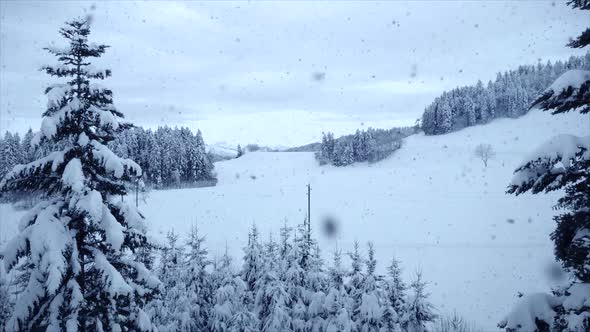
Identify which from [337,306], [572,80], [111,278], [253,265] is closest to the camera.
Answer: [572,80]

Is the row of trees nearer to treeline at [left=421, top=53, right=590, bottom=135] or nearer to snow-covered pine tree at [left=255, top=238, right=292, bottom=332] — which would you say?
snow-covered pine tree at [left=255, top=238, right=292, bottom=332]

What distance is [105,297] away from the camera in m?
7.94

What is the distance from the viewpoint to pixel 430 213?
5081cm

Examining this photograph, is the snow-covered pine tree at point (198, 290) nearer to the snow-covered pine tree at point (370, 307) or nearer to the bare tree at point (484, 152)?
the snow-covered pine tree at point (370, 307)

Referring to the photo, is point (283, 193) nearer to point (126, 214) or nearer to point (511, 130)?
point (126, 214)

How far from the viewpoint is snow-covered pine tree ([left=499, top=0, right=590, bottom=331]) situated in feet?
17.0

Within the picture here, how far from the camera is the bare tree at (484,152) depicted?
7862 centimetres

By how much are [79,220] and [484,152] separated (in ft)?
283

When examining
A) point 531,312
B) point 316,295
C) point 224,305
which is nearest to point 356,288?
point 316,295

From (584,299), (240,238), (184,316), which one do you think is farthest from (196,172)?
(584,299)

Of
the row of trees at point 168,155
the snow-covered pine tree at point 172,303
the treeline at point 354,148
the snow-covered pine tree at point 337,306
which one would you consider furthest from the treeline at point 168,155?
the snow-covered pine tree at point 337,306

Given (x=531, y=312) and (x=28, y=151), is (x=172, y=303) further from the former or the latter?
(x=531, y=312)

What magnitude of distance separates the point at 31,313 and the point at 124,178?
3.19 m

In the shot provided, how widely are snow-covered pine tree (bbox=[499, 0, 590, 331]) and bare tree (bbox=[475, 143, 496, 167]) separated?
261 ft
